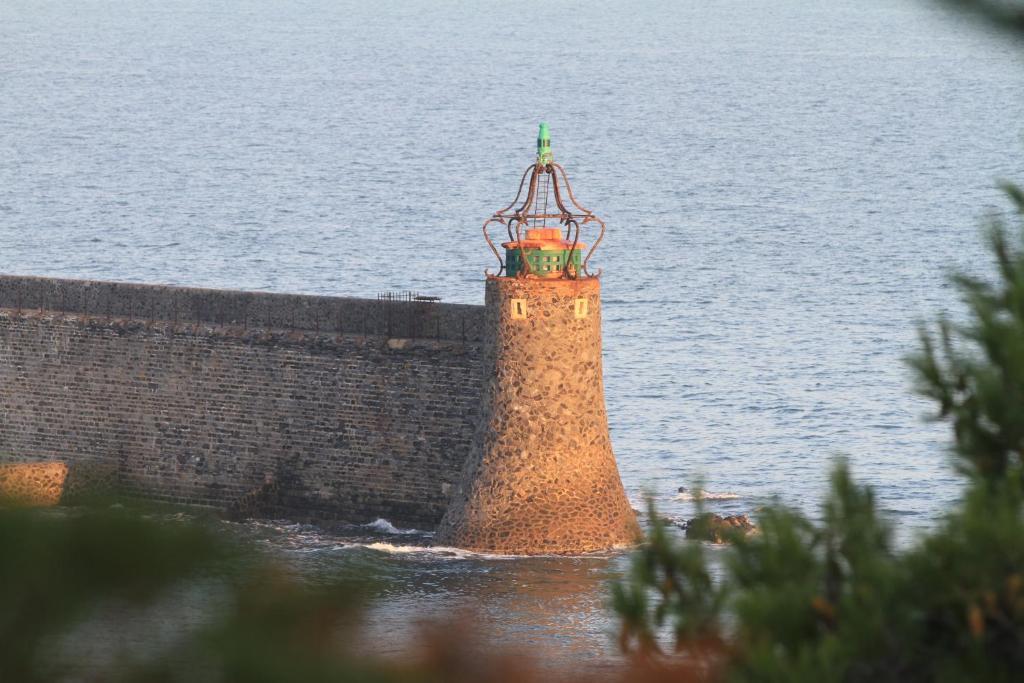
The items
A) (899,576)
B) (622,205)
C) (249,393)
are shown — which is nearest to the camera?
(899,576)

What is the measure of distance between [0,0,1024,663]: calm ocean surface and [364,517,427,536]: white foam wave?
0.34m

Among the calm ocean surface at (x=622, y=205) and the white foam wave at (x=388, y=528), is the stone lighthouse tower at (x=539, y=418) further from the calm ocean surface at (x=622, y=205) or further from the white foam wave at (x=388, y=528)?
the white foam wave at (x=388, y=528)

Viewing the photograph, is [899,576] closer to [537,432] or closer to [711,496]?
[537,432]

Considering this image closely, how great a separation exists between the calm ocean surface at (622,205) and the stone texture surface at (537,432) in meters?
0.53

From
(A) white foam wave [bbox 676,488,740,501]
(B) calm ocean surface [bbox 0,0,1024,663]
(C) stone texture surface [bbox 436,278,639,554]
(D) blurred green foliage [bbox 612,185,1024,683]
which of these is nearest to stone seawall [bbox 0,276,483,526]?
(B) calm ocean surface [bbox 0,0,1024,663]

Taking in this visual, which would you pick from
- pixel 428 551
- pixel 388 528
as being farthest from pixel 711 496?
pixel 428 551

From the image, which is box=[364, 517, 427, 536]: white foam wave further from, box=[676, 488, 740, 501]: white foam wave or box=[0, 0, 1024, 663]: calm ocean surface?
box=[676, 488, 740, 501]: white foam wave

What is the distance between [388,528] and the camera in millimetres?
30953

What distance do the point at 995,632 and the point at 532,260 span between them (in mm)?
20828

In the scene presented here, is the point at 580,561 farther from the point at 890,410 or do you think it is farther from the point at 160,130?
the point at 160,130

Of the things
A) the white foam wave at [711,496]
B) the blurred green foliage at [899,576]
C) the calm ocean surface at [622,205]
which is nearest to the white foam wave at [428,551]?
the calm ocean surface at [622,205]

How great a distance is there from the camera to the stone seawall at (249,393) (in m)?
31.0

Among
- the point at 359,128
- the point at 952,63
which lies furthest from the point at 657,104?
A: the point at 952,63

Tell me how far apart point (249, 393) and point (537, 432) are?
239 inches
